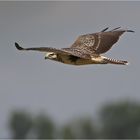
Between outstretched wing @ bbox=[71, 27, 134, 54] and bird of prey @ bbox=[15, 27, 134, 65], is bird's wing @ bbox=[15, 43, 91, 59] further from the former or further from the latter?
outstretched wing @ bbox=[71, 27, 134, 54]

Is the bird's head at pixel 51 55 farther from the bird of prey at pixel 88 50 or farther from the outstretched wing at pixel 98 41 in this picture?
the outstretched wing at pixel 98 41

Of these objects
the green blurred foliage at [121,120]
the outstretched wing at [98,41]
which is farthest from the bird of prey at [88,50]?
the green blurred foliage at [121,120]

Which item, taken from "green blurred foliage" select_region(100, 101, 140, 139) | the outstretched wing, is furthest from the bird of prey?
"green blurred foliage" select_region(100, 101, 140, 139)

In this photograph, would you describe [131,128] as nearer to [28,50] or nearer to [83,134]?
[83,134]

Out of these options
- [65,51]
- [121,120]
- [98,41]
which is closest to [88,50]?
[98,41]

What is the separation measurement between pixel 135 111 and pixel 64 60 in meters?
68.0

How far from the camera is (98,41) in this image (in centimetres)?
2328

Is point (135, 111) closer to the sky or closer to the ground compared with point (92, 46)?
closer to the ground

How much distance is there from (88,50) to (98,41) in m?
1.04

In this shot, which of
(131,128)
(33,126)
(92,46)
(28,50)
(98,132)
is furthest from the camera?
(33,126)

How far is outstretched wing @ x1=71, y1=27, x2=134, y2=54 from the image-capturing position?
882 inches

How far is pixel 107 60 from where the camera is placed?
20.6 m

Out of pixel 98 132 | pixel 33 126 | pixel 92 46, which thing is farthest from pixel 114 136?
pixel 92 46

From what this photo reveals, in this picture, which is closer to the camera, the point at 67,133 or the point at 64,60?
the point at 64,60
